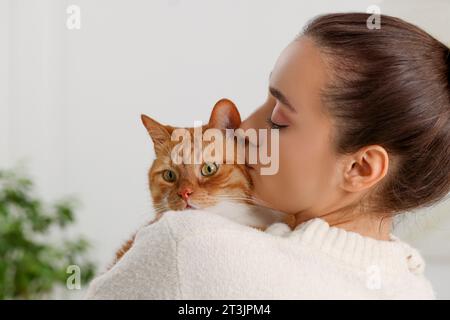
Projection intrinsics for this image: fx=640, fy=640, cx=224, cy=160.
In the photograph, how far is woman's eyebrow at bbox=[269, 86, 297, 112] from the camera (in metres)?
0.85

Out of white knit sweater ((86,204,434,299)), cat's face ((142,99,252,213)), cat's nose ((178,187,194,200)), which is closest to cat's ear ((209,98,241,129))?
cat's face ((142,99,252,213))

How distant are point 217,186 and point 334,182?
0.18 metres

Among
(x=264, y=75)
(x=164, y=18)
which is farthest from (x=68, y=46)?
(x=264, y=75)

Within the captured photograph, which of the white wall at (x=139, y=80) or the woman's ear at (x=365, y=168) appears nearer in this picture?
the woman's ear at (x=365, y=168)

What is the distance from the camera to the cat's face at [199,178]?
0.93 metres

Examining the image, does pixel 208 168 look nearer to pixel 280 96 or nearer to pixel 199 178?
pixel 199 178

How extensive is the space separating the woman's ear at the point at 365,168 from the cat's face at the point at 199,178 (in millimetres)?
154

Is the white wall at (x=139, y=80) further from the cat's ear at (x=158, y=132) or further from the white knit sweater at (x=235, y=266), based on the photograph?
the white knit sweater at (x=235, y=266)

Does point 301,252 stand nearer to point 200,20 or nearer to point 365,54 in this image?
point 365,54

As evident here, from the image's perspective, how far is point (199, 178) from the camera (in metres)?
0.94

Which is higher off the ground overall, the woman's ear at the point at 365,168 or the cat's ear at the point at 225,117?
the cat's ear at the point at 225,117

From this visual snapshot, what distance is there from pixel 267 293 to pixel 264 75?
54 centimetres

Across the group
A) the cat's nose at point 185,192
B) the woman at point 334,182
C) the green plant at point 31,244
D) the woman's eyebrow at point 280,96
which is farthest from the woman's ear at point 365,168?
the green plant at point 31,244

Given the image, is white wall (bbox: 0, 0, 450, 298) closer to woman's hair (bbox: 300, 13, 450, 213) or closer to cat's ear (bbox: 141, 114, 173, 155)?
cat's ear (bbox: 141, 114, 173, 155)
